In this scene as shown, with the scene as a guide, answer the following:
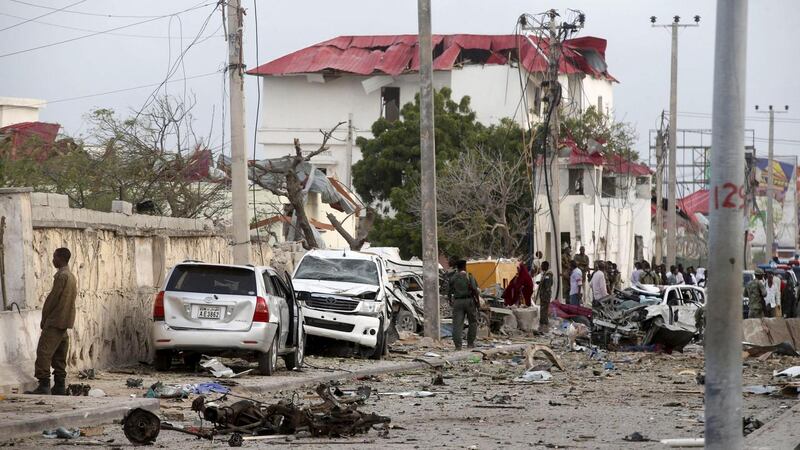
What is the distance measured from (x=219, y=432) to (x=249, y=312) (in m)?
6.79

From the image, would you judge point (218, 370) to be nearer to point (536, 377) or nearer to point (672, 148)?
point (536, 377)

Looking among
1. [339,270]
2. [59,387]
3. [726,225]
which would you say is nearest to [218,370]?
[59,387]

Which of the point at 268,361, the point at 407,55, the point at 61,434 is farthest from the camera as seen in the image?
the point at 407,55

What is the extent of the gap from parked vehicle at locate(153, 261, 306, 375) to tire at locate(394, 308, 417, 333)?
1262cm

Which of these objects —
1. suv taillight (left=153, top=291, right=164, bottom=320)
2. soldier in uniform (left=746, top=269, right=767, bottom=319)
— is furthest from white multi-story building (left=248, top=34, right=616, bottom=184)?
suv taillight (left=153, top=291, right=164, bottom=320)

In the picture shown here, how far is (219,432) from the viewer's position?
498 inches

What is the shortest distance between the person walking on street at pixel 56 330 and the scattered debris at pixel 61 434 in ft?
10.2

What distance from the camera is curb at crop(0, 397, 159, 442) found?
1217cm

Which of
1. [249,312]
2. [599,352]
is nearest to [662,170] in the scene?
[599,352]

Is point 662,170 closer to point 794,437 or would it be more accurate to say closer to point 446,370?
point 446,370

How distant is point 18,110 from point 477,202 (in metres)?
21.2

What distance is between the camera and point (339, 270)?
25.8m

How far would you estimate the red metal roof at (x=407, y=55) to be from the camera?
80125 mm

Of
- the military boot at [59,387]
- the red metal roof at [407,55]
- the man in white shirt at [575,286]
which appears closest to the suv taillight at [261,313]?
the military boot at [59,387]
